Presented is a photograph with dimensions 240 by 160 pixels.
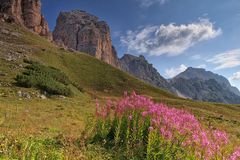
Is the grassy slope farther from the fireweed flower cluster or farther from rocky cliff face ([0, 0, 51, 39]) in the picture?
rocky cliff face ([0, 0, 51, 39])

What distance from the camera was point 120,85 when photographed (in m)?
64.2

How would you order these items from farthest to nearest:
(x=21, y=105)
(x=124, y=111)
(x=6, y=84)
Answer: (x=6, y=84) < (x=21, y=105) < (x=124, y=111)

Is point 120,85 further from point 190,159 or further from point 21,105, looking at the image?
point 190,159

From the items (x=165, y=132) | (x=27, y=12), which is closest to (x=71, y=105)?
(x=165, y=132)

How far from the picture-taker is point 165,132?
8.82 meters

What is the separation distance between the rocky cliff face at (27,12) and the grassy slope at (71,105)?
55.5 meters

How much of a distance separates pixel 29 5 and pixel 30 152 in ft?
491

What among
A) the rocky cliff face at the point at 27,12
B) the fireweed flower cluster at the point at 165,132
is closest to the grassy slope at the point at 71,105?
the fireweed flower cluster at the point at 165,132

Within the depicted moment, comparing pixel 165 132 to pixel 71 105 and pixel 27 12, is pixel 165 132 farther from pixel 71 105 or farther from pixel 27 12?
pixel 27 12

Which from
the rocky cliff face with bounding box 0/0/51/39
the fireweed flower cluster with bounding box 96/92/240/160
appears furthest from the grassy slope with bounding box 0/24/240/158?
the rocky cliff face with bounding box 0/0/51/39

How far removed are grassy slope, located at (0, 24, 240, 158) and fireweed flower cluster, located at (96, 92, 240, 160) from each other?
1883mm

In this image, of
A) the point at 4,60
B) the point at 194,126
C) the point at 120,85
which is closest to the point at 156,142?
the point at 194,126

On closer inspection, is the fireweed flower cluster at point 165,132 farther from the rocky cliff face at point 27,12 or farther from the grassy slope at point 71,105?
the rocky cliff face at point 27,12

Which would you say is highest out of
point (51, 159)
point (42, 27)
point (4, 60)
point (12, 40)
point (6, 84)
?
point (42, 27)
